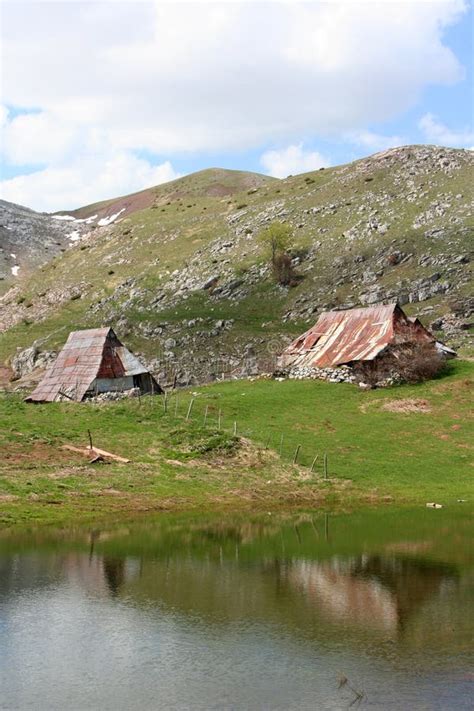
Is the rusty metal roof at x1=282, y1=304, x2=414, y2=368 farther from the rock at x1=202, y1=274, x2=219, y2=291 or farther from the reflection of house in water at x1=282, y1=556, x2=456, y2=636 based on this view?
the reflection of house in water at x1=282, y1=556, x2=456, y2=636

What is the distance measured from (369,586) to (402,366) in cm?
4756

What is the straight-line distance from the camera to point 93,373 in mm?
75000

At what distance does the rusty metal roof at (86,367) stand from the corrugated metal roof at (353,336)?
16698mm

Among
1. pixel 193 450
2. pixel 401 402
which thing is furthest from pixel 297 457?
pixel 401 402

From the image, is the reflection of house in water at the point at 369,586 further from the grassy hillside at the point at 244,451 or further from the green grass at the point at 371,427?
the green grass at the point at 371,427

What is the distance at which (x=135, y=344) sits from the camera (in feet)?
358

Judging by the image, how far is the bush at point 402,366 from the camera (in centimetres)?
7400

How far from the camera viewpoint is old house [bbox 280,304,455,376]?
3012 inches

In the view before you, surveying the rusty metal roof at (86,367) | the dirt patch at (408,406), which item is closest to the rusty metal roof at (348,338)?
the dirt patch at (408,406)

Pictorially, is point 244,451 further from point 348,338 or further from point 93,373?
point 348,338

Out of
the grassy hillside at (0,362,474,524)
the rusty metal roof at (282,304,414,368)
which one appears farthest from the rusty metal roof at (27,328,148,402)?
the rusty metal roof at (282,304,414,368)

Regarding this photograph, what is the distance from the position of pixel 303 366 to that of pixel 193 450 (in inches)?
1132

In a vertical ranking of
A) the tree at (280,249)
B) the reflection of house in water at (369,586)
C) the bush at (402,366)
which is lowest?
the reflection of house in water at (369,586)

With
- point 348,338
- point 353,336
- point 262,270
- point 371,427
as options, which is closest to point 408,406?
point 371,427
